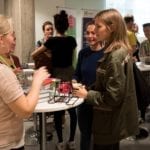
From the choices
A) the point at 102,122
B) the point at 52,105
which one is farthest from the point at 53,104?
the point at 102,122

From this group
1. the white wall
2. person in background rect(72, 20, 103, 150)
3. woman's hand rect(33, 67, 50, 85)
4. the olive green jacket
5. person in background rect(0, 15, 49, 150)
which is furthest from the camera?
the white wall

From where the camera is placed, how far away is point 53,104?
2285mm

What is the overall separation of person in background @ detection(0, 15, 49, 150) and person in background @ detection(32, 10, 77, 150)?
6.65 feet

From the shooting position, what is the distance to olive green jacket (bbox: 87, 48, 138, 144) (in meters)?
2.03

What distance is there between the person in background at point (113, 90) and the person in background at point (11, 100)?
512 mm

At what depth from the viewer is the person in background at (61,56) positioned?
12.2ft

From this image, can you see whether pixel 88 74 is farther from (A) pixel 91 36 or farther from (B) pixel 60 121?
(B) pixel 60 121

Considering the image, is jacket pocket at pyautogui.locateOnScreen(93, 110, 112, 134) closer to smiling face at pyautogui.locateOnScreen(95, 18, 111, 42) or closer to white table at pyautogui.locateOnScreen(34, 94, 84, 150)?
white table at pyautogui.locateOnScreen(34, 94, 84, 150)

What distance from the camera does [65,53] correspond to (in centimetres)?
378

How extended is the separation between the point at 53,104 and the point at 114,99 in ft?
1.54

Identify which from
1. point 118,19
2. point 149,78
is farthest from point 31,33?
point 118,19

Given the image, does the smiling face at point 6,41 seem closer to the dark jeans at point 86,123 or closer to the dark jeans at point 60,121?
the dark jeans at point 86,123

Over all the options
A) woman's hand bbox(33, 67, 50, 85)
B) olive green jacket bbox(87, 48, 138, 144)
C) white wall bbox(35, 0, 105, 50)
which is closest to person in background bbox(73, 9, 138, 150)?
olive green jacket bbox(87, 48, 138, 144)

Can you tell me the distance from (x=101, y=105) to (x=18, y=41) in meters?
4.17
